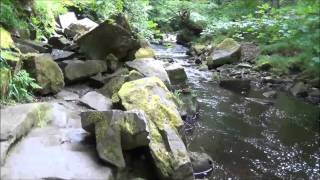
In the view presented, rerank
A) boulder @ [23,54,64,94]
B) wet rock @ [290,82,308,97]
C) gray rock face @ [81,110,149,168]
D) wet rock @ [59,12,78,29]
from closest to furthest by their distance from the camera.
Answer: gray rock face @ [81,110,149,168], boulder @ [23,54,64,94], wet rock @ [59,12,78,29], wet rock @ [290,82,308,97]

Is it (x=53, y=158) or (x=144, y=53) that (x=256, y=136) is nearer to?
(x=144, y=53)

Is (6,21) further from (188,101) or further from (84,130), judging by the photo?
(188,101)

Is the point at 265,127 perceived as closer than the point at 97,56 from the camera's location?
No

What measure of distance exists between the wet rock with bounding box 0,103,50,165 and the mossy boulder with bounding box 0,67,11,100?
0.37 m

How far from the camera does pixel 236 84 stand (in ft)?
40.9

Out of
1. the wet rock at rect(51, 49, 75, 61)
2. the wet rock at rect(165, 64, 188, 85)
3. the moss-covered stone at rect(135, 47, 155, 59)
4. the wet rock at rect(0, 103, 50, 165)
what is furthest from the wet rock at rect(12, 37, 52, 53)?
the wet rock at rect(165, 64, 188, 85)

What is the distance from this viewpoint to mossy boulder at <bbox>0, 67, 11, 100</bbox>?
4.85 metres

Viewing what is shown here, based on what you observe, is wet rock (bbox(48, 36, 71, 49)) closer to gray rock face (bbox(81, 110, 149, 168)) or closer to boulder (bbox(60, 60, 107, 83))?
boulder (bbox(60, 60, 107, 83))

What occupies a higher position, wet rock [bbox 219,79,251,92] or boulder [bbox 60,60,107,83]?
boulder [bbox 60,60,107,83]

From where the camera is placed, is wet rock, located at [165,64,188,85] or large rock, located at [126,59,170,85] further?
wet rock, located at [165,64,188,85]

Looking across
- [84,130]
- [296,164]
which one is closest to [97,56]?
[84,130]

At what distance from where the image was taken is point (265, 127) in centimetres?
864

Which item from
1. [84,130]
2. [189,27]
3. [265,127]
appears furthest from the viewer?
[189,27]

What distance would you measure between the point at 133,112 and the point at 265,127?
471 cm
